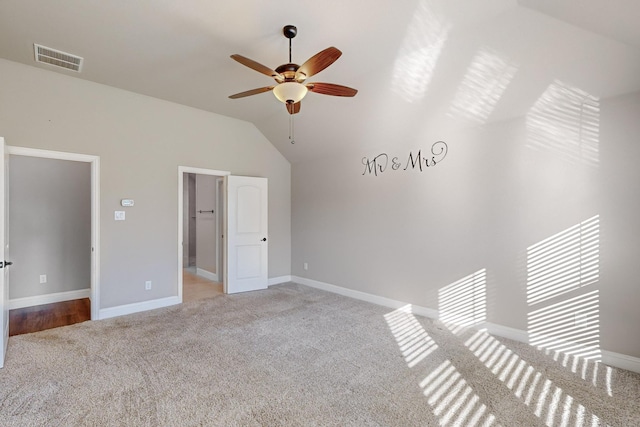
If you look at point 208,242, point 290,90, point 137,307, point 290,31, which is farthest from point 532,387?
point 208,242

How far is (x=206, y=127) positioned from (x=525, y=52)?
417 cm

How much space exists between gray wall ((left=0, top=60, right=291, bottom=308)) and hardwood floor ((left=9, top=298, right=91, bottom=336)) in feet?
1.67

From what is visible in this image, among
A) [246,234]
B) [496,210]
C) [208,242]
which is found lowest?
[208,242]

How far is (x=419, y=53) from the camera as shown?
2.98 meters

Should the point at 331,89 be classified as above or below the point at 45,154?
above

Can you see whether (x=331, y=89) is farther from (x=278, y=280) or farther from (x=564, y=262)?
(x=278, y=280)

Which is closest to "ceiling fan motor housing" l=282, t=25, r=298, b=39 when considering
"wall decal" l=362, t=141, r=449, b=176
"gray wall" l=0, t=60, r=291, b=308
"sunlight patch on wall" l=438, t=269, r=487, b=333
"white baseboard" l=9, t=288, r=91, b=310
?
"wall decal" l=362, t=141, r=449, b=176

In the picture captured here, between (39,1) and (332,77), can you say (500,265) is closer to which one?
(332,77)

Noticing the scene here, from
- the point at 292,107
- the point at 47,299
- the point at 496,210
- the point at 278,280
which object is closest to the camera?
the point at 292,107

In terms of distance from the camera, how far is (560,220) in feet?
9.82

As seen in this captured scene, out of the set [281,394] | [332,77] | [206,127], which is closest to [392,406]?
[281,394]

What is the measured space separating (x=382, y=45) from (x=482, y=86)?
1.10 metres

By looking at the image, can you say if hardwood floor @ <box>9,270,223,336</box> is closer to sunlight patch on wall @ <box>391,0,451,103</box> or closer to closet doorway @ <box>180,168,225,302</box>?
closet doorway @ <box>180,168,225,302</box>

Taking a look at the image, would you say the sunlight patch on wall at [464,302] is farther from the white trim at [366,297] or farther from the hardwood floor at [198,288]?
the hardwood floor at [198,288]
